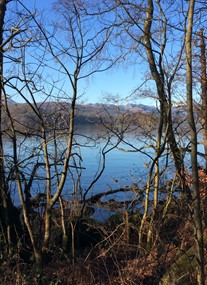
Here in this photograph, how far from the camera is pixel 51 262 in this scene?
7.35 meters

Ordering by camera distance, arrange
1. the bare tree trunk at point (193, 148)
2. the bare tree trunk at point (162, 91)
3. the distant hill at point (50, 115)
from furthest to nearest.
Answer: the distant hill at point (50, 115), the bare tree trunk at point (162, 91), the bare tree trunk at point (193, 148)

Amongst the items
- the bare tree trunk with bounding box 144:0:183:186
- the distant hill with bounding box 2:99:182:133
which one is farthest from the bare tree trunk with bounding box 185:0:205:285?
the distant hill with bounding box 2:99:182:133

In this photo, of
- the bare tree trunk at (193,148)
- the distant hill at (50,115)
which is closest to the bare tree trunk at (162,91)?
the bare tree trunk at (193,148)

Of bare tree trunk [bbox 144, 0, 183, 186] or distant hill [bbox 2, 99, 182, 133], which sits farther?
distant hill [bbox 2, 99, 182, 133]

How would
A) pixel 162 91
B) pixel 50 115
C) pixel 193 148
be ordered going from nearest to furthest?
A: pixel 193 148 → pixel 162 91 → pixel 50 115

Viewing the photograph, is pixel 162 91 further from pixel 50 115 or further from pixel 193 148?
pixel 50 115

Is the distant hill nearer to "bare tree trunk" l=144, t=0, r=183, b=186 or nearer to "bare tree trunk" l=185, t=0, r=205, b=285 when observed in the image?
"bare tree trunk" l=144, t=0, r=183, b=186

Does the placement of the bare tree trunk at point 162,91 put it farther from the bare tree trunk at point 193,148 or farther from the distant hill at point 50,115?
the distant hill at point 50,115

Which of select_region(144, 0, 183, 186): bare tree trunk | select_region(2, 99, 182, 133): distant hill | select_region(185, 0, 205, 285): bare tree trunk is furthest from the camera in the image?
select_region(2, 99, 182, 133): distant hill

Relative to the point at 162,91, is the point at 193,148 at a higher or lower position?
lower

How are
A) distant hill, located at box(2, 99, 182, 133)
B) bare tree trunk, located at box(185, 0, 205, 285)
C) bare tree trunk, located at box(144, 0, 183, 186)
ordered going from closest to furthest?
bare tree trunk, located at box(185, 0, 205, 285) → bare tree trunk, located at box(144, 0, 183, 186) → distant hill, located at box(2, 99, 182, 133)

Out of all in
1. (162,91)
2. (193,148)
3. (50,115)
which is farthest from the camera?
(50,115)

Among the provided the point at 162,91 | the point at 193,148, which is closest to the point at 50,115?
the point at 162,91

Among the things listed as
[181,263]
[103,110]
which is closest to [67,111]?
[103,110]
